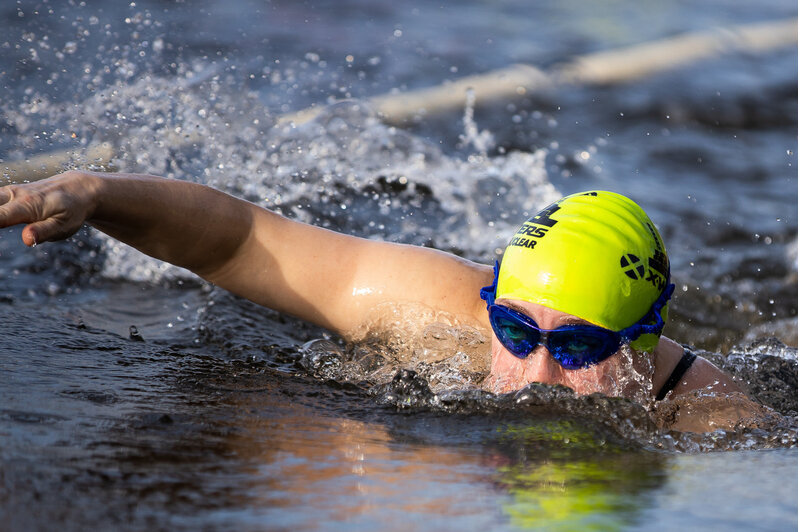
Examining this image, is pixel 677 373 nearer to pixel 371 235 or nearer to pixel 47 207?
pixel 47 207

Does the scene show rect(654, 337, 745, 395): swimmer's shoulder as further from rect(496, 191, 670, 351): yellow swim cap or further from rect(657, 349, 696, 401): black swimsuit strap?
rect(496, 191, 670, 351): yellow swim cap

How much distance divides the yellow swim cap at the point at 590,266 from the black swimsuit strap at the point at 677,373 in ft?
0.57

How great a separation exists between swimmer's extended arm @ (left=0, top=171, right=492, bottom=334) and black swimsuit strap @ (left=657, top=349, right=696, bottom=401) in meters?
0.64

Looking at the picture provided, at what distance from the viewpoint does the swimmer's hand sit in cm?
215

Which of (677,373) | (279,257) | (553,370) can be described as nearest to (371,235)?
(279,257)

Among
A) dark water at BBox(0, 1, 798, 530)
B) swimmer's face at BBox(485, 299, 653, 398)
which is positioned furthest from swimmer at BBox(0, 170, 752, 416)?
dark water at BBox(0, 1, 798, 530)

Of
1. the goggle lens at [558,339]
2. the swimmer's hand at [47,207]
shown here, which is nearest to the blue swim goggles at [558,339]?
the goggle lens at [558,339]

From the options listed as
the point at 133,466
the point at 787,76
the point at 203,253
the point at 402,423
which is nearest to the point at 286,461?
the point at 133,466

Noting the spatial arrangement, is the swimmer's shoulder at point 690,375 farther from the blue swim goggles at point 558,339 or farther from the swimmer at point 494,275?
the blue swim goggles at point 558,339

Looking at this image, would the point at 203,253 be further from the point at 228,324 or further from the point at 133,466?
the point at 133,466

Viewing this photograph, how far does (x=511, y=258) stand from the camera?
284cm

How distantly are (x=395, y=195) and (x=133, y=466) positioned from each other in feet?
12.4

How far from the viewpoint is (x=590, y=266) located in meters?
2.77

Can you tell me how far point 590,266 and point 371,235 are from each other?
235 cm
